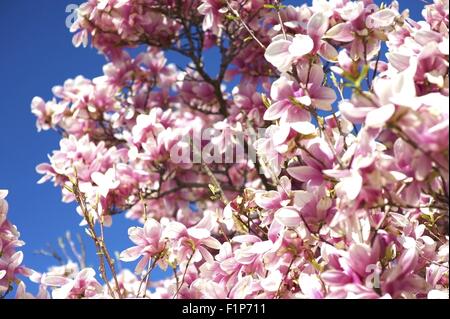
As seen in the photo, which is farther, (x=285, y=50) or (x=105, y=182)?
(x=105, y=182)

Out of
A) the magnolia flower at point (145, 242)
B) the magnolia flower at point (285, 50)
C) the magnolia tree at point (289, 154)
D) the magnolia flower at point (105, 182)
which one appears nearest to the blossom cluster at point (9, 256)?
the magnolia tree at point (289, 154)

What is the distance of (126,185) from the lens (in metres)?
2.57

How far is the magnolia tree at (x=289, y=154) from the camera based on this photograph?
1.06 meters

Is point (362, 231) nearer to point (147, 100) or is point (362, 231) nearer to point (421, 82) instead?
point (421, 82)

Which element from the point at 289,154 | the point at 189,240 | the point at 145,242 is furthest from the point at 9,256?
the point at 289,154

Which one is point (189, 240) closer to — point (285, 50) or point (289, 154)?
point (289, 154)

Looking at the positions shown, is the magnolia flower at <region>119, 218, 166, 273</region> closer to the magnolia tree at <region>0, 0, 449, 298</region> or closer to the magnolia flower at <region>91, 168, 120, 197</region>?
the magnolia tree at <region>0, 0, 449, 298</region>

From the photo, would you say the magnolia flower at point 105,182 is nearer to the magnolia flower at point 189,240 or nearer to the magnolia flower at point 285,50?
the magnolia flower at point 189,240

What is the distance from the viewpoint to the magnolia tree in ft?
3.46

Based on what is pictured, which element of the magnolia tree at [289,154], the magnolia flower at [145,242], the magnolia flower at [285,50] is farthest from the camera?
the magnolia flower at [145,242]

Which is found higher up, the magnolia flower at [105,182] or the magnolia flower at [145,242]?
the magnolia flower at [105,182]

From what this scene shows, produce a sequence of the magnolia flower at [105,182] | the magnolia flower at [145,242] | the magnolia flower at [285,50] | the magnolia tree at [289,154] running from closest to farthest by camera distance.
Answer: the magnolia tree at [289,154] → the magnolia flower at [285,50] → the magnolia flower at [145,242] → the magnolia flower at [105,182]

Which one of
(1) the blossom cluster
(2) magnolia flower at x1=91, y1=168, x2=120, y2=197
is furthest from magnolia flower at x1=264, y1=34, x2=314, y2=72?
(2) magnolia flower at x1=91, y1=168, x2=120, y2=197

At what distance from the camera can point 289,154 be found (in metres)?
1.38
